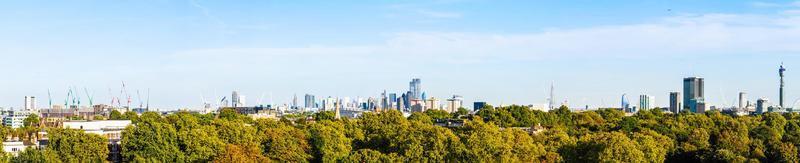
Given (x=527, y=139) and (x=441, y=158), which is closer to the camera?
(x=441, y=158)

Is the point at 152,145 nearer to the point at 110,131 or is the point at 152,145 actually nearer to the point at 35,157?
the point at 35,157

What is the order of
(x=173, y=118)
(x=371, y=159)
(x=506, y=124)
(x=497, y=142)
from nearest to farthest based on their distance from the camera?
1. (x=371, y=159)
2. (x=497, y=142)
3. (x=173, y=118)
4. (x=506, y=124)

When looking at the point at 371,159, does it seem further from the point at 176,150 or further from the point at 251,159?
the point at 176,150

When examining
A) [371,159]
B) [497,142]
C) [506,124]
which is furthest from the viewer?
[506,124]

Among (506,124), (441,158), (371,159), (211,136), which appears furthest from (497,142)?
(506,124)

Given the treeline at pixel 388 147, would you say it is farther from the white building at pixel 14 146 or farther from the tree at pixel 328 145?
the white building at pixel 14 146

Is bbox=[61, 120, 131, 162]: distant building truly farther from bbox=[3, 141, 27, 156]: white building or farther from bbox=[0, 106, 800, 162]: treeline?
bbox=[0, 106, 800, 162]: treeline

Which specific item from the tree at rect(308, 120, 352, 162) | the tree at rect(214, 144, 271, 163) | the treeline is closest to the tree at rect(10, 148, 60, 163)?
the treeline

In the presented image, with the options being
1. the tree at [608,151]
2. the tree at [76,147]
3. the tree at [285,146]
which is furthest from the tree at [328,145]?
the tree at [608,151]

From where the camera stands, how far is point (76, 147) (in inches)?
2645

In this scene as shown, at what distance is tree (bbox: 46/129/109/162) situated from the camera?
6706cm

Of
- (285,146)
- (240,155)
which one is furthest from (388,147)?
(240,155)

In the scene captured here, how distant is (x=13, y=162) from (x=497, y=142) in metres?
28.7

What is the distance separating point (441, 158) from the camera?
62781 millimetres
